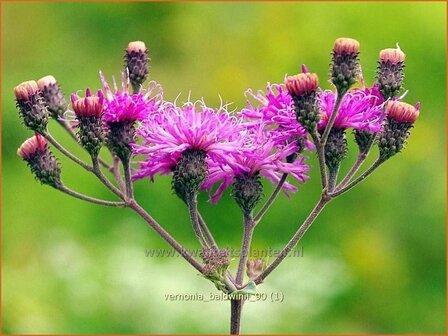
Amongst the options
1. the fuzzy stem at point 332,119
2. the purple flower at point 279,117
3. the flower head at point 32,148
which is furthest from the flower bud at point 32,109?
the fuzzy stem at point 332,119

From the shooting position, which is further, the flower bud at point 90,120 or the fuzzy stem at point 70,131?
the fuzzy stem at point 70,131

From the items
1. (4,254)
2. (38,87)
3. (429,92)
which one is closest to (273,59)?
(429,92)

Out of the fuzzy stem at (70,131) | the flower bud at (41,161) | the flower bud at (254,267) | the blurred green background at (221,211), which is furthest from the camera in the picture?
the blurred green background at (221,211)

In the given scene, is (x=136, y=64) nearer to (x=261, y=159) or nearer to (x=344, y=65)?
(x=261, y=159)

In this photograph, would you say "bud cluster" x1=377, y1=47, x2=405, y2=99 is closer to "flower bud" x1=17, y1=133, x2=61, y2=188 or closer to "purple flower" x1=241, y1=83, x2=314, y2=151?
"purple flower" x1=241, y1=83, x2=314, y2=151

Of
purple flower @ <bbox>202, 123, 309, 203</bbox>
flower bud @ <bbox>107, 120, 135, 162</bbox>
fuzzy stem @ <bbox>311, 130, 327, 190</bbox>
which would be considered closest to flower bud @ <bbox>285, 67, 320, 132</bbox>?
fuzzy stem @ <bbox>311, 130, 327, 190</bbox>

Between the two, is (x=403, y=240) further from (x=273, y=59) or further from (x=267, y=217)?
(x=273, y=59)

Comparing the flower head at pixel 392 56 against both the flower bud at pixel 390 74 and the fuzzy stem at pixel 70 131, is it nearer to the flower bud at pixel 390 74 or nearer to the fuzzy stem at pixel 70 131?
the flower bud at pixel 390 74
